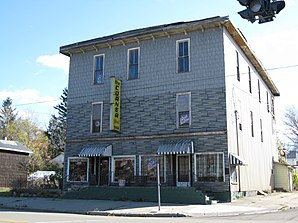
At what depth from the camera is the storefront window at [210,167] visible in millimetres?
21562

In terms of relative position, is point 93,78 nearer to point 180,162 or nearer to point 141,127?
point 141,127

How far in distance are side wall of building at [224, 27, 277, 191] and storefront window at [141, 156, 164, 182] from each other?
4430 mm

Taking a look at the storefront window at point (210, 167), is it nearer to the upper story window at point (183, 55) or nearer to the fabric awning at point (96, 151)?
the upper story window at point (183, 55)

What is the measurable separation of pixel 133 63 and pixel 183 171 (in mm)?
8317

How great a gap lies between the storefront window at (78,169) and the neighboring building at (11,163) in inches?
385

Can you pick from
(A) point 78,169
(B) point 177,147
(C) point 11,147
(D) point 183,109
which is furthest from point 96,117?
(C) point 11,147

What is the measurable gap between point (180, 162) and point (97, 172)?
20.6 feet

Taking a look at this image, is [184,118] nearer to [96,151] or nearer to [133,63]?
[133,63]

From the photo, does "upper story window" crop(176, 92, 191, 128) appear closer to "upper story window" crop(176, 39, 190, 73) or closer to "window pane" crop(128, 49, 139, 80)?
"upper story window" crop(176, 39, 190, 73)

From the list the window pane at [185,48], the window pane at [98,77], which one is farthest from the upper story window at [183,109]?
the window pane at [98,77]

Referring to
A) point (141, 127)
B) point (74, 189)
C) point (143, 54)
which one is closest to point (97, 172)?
point (74, 189)

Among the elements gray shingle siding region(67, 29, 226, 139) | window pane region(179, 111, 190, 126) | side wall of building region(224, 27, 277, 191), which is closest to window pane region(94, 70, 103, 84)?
gray shingle siding region(67, 29, 226, 139)

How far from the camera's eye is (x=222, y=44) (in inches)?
899

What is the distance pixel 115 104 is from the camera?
24891 millimetres
